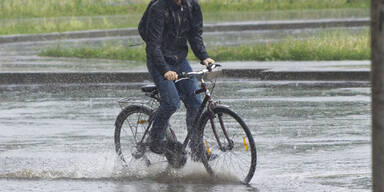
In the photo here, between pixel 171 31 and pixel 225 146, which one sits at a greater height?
pixel 171 31

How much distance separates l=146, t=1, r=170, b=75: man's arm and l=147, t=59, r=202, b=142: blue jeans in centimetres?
25

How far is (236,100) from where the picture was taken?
14.3 meters

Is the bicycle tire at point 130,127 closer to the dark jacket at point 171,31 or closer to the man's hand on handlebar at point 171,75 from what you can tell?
the dark jacket at point 171,31

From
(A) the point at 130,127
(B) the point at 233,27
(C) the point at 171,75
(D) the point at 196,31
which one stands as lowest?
(B) the point at 233,27

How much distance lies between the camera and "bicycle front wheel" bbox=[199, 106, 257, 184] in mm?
8117

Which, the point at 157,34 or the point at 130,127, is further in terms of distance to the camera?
the point at 130,127

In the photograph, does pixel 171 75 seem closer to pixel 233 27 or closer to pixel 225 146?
pixel 225 146

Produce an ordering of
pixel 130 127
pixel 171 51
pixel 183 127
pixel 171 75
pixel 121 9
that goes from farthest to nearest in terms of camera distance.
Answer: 1. pixel 121 9
2. pixel 183 127
3. pixel 130 127
4. pixel 171 51
5. pixel 171 75

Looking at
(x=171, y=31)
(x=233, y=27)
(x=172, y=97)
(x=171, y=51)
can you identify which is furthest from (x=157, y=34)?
(x=233, y=27)

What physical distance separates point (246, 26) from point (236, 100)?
18952 millimetres

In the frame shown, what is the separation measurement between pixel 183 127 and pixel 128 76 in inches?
253

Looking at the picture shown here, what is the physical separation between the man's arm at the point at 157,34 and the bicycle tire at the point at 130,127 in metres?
0.84

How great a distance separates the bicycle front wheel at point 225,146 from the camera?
8.12m

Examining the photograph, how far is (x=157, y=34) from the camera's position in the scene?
26.2ft
